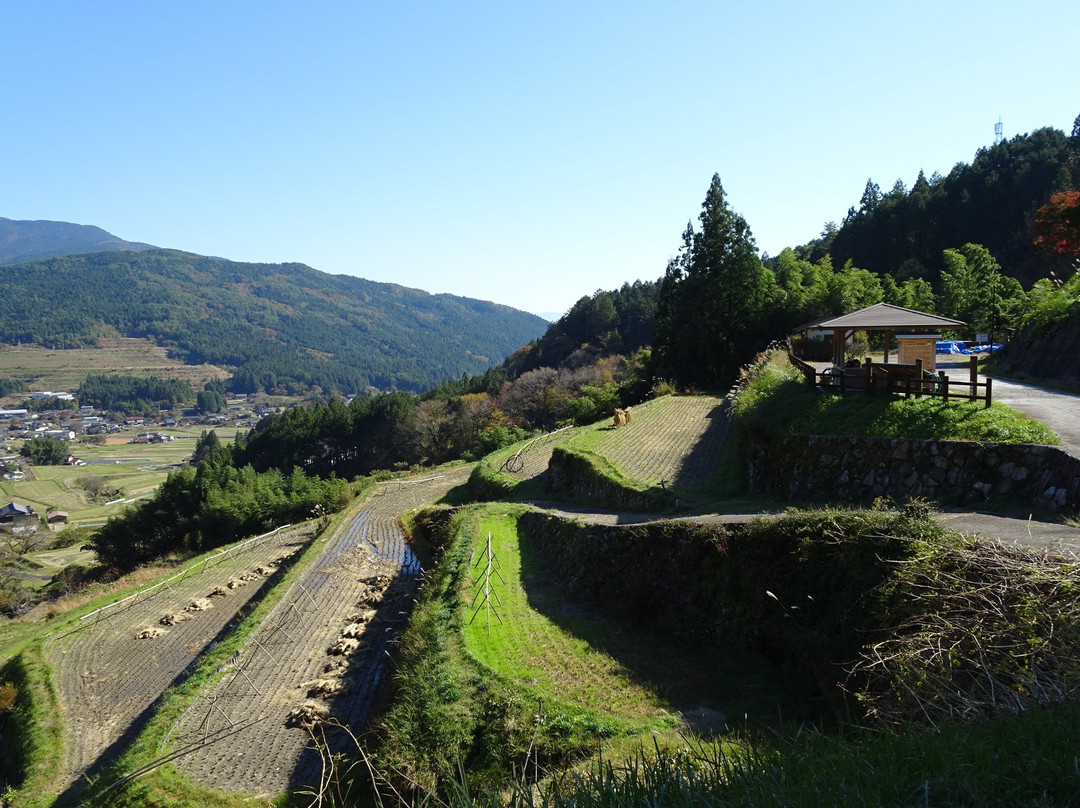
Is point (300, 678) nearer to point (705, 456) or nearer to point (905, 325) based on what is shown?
point (705, 456)

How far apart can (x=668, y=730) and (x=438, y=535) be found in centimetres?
1275

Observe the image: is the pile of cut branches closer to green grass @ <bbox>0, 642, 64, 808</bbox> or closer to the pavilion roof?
the pavilion roof

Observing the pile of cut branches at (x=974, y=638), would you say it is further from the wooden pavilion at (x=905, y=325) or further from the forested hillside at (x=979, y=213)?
the forested hillside at (x=979, y=213)

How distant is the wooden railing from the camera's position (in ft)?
38.0

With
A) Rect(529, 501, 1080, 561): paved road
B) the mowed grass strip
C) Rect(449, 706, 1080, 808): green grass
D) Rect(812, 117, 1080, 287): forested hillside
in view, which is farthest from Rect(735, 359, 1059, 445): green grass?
Rect(812, 117, 1080, 287): forested hillside

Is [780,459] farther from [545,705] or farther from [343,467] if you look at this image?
[343,467]

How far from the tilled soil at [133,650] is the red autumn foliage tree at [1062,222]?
26.7 meters

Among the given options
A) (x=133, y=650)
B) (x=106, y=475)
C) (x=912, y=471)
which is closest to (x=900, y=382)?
(x=912, y=471)

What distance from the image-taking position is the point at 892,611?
738cm

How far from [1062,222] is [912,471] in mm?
14687

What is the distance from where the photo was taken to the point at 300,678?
13.4 meters

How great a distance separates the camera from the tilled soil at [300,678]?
10.7 m

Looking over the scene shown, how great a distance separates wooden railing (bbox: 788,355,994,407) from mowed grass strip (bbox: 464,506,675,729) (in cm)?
743

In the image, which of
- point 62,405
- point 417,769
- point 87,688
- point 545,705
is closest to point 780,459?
point 545,705
